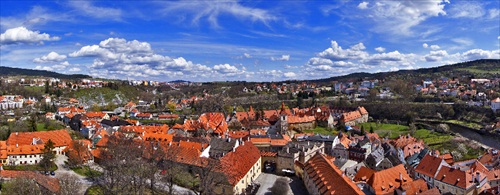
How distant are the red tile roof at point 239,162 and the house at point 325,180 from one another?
6.39 meters

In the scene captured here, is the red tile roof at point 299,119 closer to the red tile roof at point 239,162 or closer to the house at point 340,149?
the house at point 340,149

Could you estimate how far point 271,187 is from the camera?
128ft

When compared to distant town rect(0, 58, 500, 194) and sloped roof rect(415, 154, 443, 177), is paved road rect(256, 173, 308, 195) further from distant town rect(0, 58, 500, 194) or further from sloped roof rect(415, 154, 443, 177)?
sloped roof rect(415, 154, 443, 177)

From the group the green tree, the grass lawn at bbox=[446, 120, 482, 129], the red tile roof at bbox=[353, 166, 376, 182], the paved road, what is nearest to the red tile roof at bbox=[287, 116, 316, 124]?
the grass lawn at bbox=[446, 120, 482, 129]

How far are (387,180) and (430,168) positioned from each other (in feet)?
28.7

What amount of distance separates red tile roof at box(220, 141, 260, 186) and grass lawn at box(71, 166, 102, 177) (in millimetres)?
15746

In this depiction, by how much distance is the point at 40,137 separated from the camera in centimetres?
5153

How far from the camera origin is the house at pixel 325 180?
29698mm

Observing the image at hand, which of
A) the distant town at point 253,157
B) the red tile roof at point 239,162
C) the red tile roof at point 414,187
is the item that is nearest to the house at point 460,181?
the distant town at point 253,157

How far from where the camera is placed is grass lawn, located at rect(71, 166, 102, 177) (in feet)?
140

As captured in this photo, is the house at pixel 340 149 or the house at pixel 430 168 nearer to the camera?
the house at pixel 430 168

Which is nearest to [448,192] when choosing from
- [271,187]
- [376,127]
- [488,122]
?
[271,187]

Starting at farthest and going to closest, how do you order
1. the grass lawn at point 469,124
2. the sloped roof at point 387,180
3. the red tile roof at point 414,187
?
the grass lawn at point 469,124, the sloped roof at point 387,180, the red tile roof at point 414,187

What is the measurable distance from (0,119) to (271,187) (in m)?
64.2
